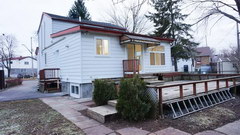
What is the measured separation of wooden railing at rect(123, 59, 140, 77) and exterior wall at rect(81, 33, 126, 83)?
0.30 meters

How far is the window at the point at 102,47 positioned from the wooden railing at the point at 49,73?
13.0 feet

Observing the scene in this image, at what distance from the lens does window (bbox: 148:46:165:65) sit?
10.5 metres

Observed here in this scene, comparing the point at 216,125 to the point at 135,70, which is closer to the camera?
the point at 216,125

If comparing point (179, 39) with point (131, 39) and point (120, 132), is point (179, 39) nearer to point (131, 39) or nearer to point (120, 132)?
point (131, 39)

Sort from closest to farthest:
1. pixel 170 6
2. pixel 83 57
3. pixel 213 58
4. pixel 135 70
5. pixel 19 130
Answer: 1. pixel 19 130
2. pixel 83 57
3. pixel 135 70
4. pixel 170 6
5. pixel 213 58

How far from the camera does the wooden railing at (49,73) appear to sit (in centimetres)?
960

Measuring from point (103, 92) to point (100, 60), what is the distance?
2842 millimetres

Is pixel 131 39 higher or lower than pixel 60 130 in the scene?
higher

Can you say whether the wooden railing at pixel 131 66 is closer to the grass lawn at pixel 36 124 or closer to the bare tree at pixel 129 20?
the grass lawn at pixel 36 124

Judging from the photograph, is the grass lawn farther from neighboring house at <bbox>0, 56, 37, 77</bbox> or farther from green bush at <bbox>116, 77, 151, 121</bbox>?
neighboring house at <bbox>0, 56, 37, 77</bbox>

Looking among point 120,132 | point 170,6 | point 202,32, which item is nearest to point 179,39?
point 170,6

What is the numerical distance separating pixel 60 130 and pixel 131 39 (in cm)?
589

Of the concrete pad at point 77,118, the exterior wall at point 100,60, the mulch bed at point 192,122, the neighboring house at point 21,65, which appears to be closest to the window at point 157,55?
the exterior wall at point 100,60

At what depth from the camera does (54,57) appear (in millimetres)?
11516
